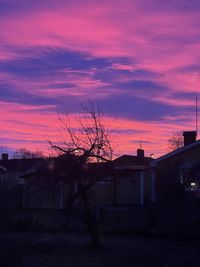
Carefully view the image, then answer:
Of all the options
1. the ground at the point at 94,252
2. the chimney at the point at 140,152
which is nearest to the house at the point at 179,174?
the ground at the point at 94,252

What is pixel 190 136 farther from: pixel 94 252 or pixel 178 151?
pixel 94 252

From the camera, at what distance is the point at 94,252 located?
58.7 feet

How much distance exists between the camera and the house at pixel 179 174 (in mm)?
26244

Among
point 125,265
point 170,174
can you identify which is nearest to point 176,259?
point 125,265

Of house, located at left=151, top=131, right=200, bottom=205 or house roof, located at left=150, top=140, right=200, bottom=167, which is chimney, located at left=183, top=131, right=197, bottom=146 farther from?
house roof, located at left=150, top=140, right=200, bottom=167

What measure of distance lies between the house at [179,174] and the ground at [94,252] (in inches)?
163

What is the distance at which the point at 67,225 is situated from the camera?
24.9m

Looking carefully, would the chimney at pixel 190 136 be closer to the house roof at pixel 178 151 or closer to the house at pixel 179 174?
the house at pixel 179 174

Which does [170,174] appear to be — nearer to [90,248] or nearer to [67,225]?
[67,225]

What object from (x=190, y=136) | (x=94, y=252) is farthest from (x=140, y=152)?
(x=94, y=252)

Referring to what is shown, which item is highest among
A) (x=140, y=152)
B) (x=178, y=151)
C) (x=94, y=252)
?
(x=140, y=152)

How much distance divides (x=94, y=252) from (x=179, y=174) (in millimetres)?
15548

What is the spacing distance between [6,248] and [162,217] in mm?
7303

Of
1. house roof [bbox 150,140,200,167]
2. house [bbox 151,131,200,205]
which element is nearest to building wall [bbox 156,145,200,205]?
house [bbox 151,131,200,205]
